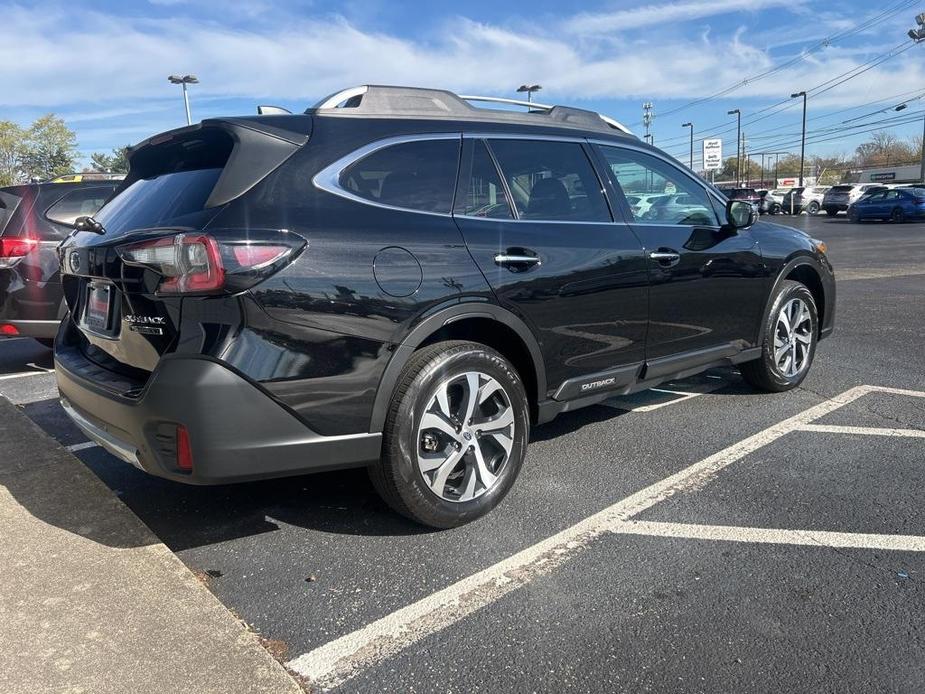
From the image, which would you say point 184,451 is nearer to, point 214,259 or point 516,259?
point 214,259

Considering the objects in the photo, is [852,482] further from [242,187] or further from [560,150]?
[242,187]

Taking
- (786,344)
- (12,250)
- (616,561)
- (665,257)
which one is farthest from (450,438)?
(12,250)

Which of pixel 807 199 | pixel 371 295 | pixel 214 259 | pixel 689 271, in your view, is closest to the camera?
pixel 214 259

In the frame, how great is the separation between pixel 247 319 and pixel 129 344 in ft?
2.08

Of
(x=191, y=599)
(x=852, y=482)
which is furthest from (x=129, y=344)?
(x=852, y=482)

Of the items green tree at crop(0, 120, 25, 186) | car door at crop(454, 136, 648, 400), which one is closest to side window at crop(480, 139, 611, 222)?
car door at crop(454, 136, 648, 400)

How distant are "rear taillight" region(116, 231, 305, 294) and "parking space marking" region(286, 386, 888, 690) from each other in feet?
4.20

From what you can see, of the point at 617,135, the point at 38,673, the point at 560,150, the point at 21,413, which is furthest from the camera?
the point at 21,413

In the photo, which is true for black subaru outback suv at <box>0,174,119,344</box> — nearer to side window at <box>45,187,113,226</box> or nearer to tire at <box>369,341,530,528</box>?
side window at <box>45,187,113,226</box>

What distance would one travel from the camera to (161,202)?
3047mm

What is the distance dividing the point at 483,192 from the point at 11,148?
6582 cm

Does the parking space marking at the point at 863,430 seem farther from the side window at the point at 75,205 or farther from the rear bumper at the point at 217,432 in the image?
the side window at the point at 75,205

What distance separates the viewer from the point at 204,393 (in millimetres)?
2588

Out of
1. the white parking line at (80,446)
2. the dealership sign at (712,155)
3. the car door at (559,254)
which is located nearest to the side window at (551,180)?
the car door at (559,254)
